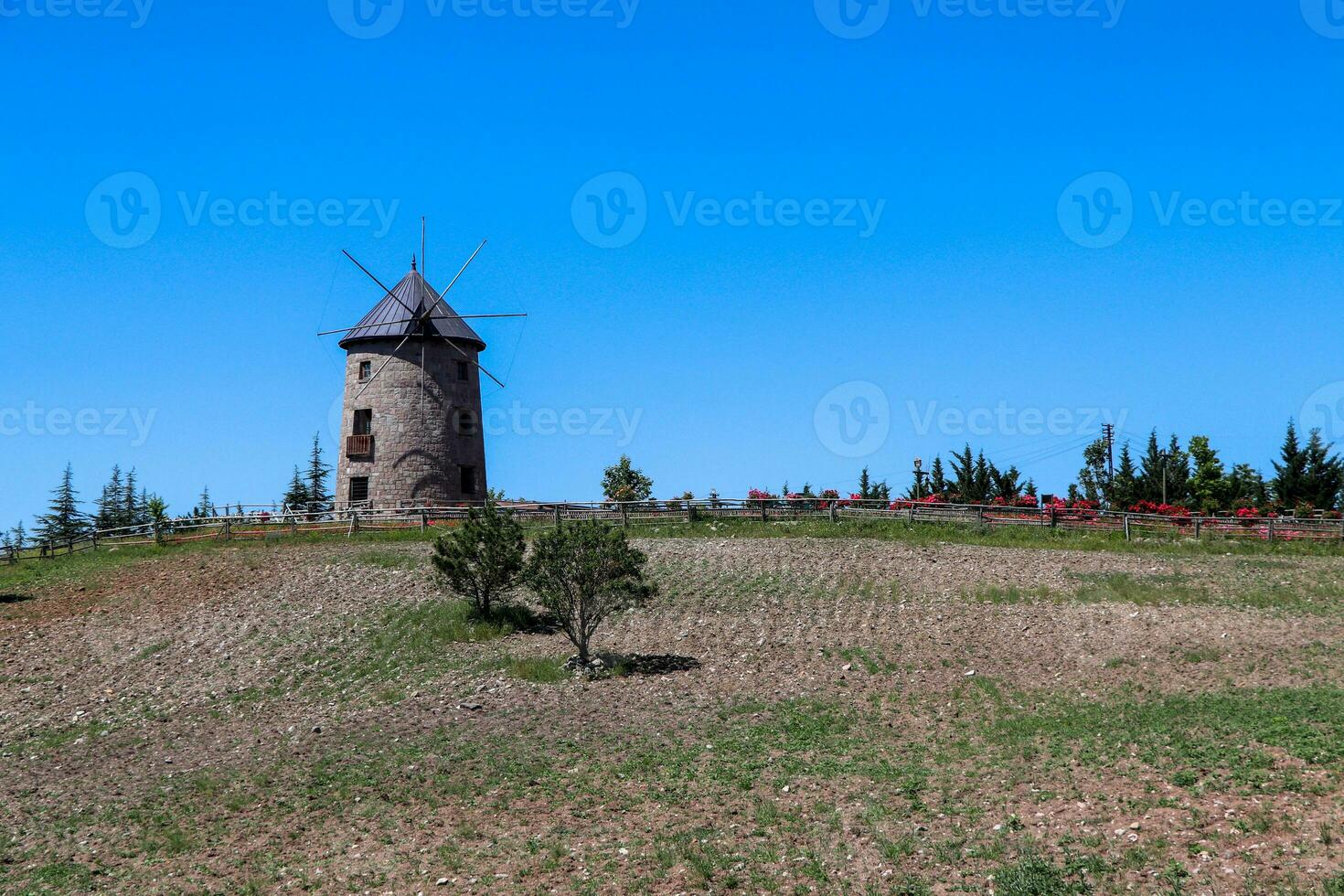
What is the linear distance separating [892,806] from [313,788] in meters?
10.0

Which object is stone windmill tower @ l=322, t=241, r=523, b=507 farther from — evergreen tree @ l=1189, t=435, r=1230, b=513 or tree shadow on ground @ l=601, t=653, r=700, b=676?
evergreen tree @ l=1189, t=435, r=1230, b=513

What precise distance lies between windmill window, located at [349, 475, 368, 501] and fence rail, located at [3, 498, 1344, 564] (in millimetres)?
5149

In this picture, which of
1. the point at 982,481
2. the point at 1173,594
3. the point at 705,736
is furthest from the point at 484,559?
the point at 982,481

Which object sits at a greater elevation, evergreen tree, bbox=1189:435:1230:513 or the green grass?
evergreen tree, bbox=1189:435:1230:513

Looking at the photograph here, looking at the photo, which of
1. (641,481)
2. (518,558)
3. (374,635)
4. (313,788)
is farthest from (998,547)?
(641,481)

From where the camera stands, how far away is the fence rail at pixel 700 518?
46438mm

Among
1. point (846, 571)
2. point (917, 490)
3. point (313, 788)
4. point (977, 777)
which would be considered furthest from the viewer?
point (917, 490)

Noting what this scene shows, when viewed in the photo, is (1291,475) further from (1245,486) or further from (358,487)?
(358,487)

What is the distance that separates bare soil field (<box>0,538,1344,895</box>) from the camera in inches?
637

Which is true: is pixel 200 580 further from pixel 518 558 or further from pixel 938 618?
pixel 938 618

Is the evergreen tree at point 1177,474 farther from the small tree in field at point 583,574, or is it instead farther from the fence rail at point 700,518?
the small tree in field at point 583,574

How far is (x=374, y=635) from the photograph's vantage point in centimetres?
3225

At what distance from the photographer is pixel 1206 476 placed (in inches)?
3280

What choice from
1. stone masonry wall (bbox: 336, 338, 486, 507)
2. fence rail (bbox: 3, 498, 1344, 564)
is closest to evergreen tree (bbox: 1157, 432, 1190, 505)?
fence rail (bbox: 3, 498, 1344, 564)
